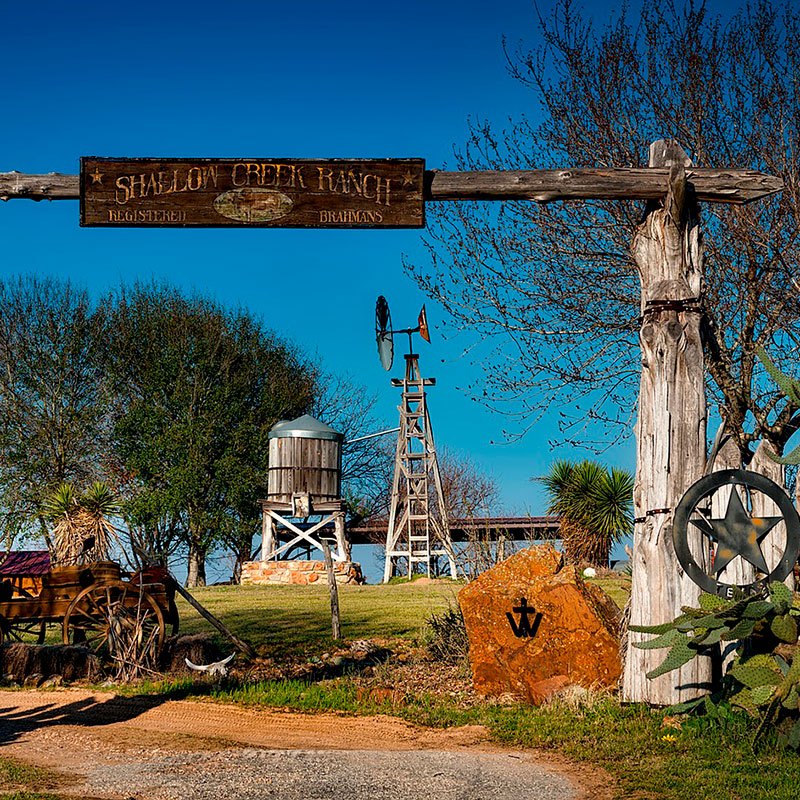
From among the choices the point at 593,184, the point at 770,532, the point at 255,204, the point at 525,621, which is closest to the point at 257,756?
the point at 525,621

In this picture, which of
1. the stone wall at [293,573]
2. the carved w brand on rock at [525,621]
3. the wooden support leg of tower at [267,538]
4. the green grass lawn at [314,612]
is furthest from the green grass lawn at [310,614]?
the wooden support leg of tower at [267,538]

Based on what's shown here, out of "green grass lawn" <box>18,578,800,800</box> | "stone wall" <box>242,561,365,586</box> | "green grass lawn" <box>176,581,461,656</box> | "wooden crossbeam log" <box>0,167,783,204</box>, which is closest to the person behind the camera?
"green grass lawn" <box>18,578,800,800</box>

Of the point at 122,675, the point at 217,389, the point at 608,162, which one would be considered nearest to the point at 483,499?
the point at 217,389

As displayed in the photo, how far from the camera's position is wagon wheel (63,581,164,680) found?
1137cm

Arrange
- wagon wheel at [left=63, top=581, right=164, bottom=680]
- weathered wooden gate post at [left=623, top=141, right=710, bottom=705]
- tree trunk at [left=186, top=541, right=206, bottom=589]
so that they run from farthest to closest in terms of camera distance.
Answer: tree trunk at [left=186, top=541, right=206, bottom=589] < wagon wheel at [left=63, top=581, right=164, bottom=680] < weathered wooden gate post at [left=623, top=141, right=710, bottom=705]

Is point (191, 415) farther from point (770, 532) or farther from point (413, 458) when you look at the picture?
point (770, 532)

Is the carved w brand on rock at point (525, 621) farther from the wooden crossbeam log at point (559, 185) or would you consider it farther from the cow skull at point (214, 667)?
the wooden crossbeam log at point (559, 185)

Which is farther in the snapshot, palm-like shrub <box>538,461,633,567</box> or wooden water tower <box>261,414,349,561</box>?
wooden water tower <box>261,414,349,561</box>

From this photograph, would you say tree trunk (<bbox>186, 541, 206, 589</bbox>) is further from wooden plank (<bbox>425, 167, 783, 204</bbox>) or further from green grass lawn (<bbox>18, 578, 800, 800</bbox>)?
wooden plank (<bbox>425, 167, 783, 204</bbox>)

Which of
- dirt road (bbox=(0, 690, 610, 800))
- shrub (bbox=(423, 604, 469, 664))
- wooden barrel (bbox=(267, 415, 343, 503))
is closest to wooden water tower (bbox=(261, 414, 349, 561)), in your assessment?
wooden barrel (bbox=(267, 415, 343, 503))

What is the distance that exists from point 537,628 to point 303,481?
20.8 meters

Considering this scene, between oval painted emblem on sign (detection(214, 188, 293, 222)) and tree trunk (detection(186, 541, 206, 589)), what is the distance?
2487cm

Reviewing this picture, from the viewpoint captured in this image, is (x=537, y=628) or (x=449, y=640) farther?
(x=449, y=640)

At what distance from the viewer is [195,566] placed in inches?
1320
